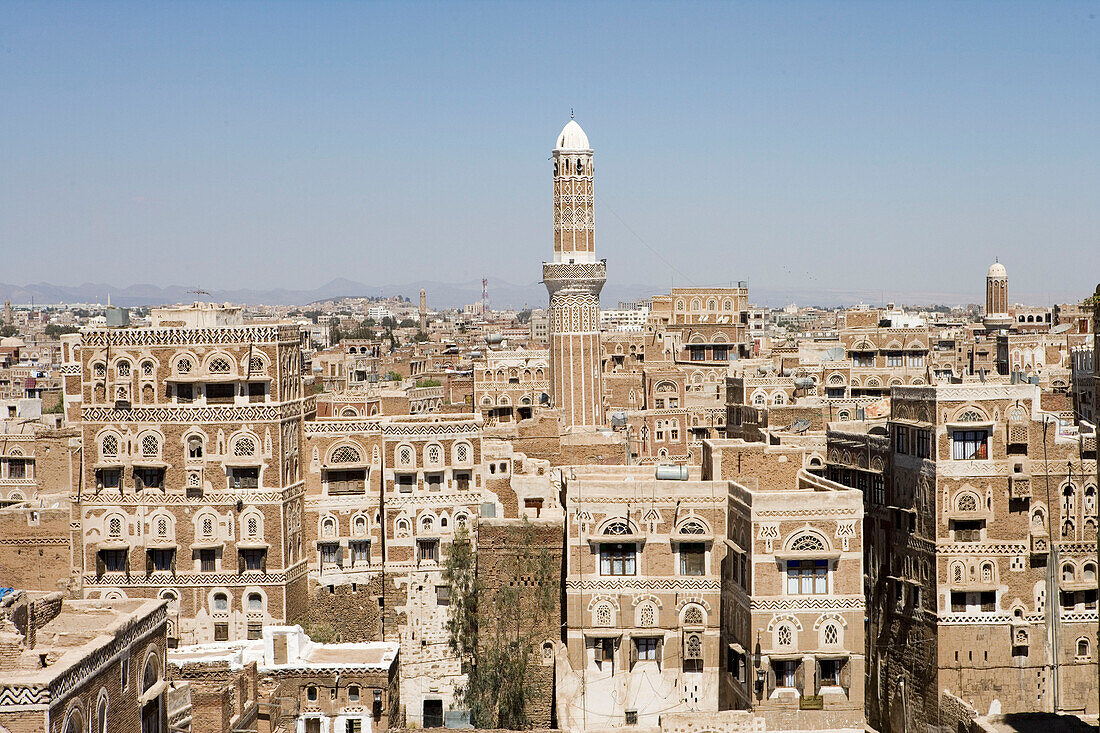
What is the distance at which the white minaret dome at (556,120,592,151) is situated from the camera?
72812 mm

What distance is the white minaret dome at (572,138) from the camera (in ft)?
239

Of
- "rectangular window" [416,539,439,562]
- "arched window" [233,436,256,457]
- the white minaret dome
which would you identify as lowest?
"rectangular window" [416,539,439,562]

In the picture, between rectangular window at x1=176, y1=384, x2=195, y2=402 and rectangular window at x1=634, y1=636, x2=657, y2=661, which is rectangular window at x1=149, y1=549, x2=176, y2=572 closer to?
rectangular window at x1=176, y1=384, x2=195, y2=402

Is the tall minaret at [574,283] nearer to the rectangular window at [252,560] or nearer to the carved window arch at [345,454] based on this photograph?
the carved window arch at [345,454]

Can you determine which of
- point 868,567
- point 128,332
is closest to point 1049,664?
point 868,567

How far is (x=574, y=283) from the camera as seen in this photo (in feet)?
238

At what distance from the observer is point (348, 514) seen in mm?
43469

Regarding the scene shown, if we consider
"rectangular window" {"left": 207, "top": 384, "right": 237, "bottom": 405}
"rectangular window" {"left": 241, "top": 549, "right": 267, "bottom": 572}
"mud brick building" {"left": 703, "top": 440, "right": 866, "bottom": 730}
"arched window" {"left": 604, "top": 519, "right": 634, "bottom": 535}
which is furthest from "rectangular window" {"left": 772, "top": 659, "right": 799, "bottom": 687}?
"rectangular window" {"left": 207, "top": 384, "right": 237, "bottom": 405}

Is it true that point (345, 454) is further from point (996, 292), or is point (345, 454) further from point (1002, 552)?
point (996, 292)

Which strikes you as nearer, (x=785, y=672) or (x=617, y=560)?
(x=785, y=672)

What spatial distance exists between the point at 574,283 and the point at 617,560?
3860 centimetres

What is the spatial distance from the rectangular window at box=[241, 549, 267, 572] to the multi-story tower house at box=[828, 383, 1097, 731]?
765 inches

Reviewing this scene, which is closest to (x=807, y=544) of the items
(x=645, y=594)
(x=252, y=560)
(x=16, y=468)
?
(x=645, y=594)

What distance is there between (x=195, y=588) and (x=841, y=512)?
67.1 ft
